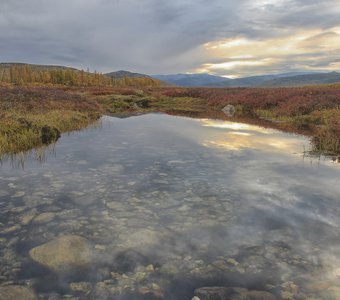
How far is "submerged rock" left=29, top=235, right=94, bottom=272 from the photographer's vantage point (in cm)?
541

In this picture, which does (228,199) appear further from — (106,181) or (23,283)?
(23,283)

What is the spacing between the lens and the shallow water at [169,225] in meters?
5.01

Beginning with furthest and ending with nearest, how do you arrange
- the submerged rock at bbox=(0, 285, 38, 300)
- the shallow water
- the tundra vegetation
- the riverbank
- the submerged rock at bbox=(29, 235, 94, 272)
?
the tundra vegetation
the riverbank
the submerged rock at bbox=(29, 235, 94, 272)
the shallow water
the submerged rock at bbox=(0, 285, 38, 300)

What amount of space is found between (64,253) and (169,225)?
211cm

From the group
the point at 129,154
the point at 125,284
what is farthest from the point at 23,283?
the point at 129,154

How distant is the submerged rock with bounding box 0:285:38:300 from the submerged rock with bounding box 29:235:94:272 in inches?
23.8

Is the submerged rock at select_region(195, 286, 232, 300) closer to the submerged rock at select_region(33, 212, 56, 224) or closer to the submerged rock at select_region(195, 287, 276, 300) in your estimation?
the submerged rock at select_region(195, 287, 276, 300)

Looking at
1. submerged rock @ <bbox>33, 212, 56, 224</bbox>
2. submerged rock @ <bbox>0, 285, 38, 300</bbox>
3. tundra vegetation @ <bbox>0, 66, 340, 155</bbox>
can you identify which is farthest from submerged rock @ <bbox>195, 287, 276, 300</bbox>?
tundra vegetation @ <bbox>0, 66, 340, 155</bbox>

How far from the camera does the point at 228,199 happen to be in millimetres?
8375

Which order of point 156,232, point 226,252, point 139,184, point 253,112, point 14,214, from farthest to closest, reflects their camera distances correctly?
point 253,112, point 139,184, point 14,214, point 156,232, point 226,252

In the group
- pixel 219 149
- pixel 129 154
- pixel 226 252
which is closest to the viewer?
pixel 226 252

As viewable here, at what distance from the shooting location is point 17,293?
4.63 m

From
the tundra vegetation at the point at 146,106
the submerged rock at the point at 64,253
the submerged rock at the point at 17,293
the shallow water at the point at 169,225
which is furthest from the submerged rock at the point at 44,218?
the tundra vegetation at the point at 146,106

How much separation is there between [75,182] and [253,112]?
92.8ft
